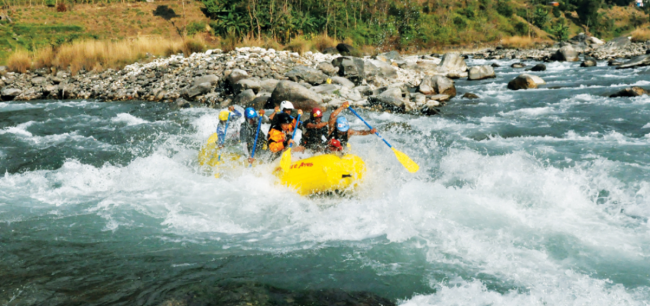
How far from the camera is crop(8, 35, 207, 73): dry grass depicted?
18.9 meters

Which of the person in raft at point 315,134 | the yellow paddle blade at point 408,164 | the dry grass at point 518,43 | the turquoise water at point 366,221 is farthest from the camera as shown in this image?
the dry grass at point 518,43

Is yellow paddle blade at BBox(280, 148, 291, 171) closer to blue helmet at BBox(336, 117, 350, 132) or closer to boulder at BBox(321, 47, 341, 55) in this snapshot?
blue helmet at BBox(336, 117, 350, 132)

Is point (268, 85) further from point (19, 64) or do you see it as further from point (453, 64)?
point (19, 64)

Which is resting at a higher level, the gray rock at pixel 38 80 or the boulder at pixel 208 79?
the boulder at pixel 208 79

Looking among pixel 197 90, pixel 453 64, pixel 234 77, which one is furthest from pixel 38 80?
pixel 453 64

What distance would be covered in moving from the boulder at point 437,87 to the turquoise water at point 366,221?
4208 mm

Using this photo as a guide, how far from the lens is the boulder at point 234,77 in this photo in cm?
1472

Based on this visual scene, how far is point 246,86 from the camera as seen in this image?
14.2 metres

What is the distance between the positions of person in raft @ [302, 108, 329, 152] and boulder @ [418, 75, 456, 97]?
8.61 meters

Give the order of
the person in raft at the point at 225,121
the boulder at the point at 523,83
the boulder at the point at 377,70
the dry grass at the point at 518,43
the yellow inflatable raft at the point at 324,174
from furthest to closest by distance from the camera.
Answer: the dry grass at the point at 518,43
the boulder at the point at 377,70
the boulder at the point at 523,83
the person in raft at the point at 225,121
the yellow inflatable raft at the point at 324,174

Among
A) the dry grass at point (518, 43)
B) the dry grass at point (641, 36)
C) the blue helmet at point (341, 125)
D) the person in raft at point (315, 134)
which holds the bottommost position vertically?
the dry grass at point (518, 43)

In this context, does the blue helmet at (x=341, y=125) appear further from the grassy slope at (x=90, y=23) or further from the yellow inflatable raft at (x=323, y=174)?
the grassy slope at (x=90, y=23)

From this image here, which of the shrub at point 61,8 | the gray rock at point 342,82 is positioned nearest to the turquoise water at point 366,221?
the gray rock at point 342,82

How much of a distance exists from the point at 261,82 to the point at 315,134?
25.7 feet
